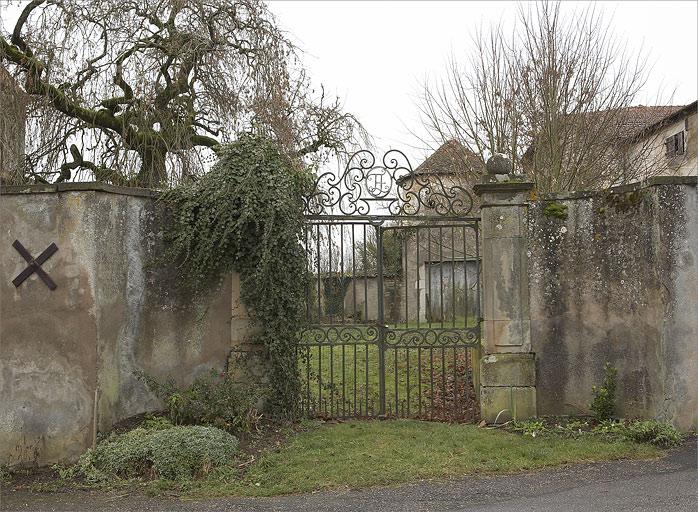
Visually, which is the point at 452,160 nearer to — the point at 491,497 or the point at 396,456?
the point at 396,456

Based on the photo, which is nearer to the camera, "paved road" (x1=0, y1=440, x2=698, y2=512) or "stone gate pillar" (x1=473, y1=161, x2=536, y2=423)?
"paved road" (x1=0, y1=440, x2=698, y2=512)

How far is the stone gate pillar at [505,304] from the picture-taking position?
23.3 ft

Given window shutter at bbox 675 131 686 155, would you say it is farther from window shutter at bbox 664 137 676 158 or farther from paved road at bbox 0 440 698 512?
paved road at bbox 0 440 698 512

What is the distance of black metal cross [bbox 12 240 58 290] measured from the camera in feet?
20.5

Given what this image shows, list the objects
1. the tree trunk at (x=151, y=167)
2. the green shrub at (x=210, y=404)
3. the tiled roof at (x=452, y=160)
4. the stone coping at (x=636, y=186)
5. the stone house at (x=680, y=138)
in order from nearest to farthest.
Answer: the green shrub at (x=210, y=404) < the stone coping at (x=636, y=186) < the tree trunk at (x=151, y=167) < the tiled roof at (x=452, y=160) < the stone house at (x=680, y=138)

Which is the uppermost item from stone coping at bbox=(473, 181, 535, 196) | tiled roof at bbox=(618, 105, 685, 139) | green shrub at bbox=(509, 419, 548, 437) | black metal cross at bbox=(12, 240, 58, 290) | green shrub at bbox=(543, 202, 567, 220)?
tiled roof at bbox=(618, 105, 685, 139)

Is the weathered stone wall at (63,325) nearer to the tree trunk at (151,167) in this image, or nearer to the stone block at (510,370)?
the tree trunk at (151,167)

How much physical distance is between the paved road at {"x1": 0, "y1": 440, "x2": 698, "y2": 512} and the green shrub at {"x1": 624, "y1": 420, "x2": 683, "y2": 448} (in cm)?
56

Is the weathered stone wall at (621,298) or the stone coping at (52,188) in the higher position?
the stone coping at (52,188)

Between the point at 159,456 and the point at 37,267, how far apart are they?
223 centimetres

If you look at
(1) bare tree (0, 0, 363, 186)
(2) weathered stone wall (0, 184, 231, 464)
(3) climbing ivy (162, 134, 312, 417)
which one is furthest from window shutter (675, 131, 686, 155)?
(2) weathered stone wall (0, 184, 231, 464)

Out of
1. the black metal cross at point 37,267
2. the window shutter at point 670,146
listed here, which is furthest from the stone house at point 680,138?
the black metal cross at point 37,267

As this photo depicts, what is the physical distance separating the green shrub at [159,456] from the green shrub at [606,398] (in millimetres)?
3835

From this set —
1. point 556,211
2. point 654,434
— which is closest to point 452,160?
point 556,211
